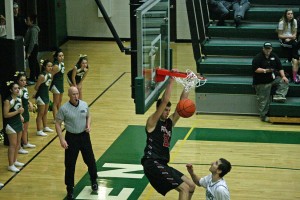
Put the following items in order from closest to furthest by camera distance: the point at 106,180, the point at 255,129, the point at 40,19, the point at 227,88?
1. the point at 106,180
2. the point at 255,129
3. the point at 227,88
4. the point at 40,19

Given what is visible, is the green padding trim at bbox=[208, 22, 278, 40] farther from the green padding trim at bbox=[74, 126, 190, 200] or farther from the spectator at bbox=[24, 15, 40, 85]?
the spectator at bbox=[24, 15, 40, 85]

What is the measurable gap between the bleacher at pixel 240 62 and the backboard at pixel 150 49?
15.8ft

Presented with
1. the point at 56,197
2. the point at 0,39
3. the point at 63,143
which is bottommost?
the point at 56,197

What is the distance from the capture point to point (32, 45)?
19.1m

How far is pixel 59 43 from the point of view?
80.6ft

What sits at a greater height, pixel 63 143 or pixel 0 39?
pixel 0 39

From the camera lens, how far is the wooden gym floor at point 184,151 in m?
12.4

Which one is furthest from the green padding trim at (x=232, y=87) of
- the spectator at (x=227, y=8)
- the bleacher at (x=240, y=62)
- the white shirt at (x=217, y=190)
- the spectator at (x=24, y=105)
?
the white shirt at (x=217, y=190)

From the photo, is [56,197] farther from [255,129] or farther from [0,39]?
[255,129]

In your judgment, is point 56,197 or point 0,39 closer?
point 56,197

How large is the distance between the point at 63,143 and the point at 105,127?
4.52 m

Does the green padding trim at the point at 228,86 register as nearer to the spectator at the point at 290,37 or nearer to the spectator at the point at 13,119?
the spectator at the point at 290,37

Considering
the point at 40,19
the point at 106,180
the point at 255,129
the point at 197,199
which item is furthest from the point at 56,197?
the point at 40,19

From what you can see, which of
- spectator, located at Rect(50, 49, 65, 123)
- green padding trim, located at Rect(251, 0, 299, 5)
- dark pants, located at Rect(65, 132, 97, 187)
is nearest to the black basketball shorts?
dark pants, located at Rect(65, 132, 97, 187)
